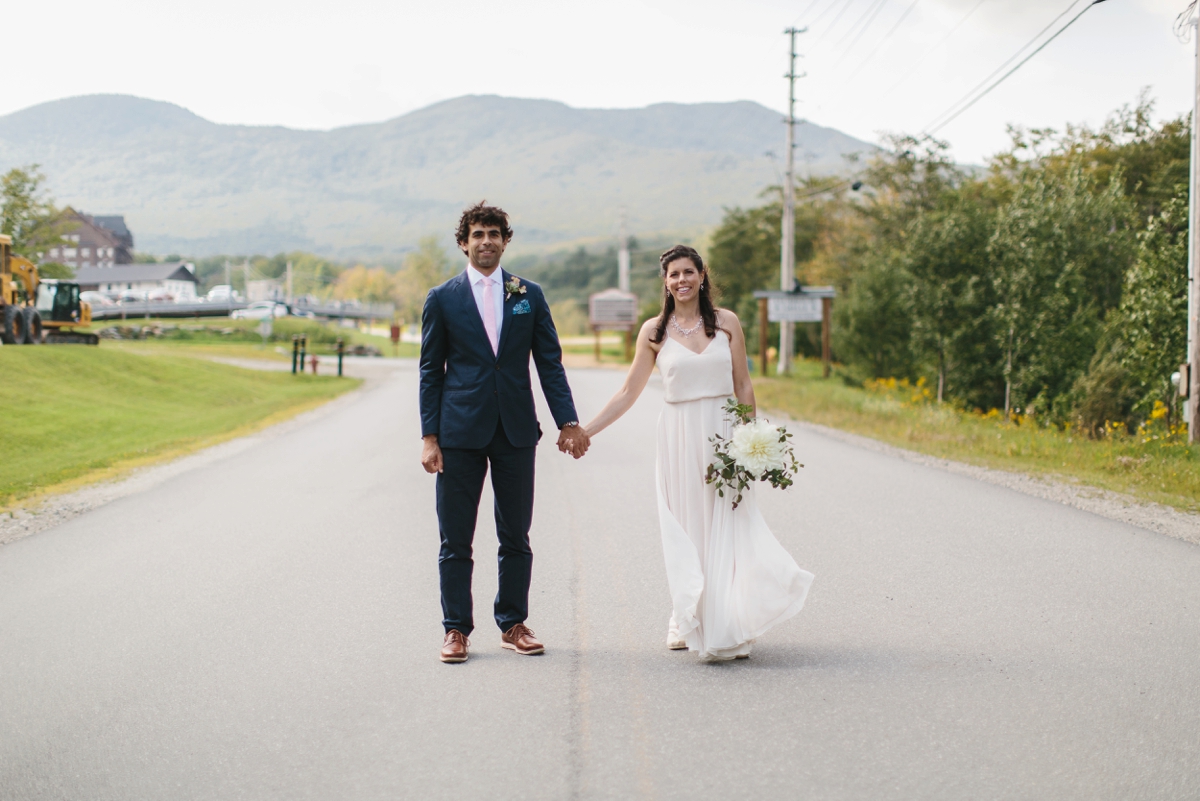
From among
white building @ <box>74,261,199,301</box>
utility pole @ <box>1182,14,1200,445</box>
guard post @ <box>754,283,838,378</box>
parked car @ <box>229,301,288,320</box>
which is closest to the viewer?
utility pole @ <box>1182,14,1200,445</box>

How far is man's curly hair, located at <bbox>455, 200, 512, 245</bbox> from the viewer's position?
5.47 meters

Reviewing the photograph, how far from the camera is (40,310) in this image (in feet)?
124

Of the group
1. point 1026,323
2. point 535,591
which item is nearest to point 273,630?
point 535,591

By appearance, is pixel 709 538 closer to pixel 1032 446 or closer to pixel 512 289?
pixel 512 289

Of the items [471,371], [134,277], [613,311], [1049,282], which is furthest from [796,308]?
[134,277]

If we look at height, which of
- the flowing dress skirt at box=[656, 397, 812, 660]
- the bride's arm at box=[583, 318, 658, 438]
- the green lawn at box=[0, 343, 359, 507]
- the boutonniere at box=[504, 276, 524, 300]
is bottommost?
the green lawn at box=[0, 343, 359, 507]

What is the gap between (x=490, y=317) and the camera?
5500 millimetres

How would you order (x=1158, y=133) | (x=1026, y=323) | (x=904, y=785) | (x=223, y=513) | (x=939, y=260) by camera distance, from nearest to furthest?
(x=904, y=785), (x=223, y=513), (x=1026, y=323), (x=939, y=260), (x=1158, y=133)

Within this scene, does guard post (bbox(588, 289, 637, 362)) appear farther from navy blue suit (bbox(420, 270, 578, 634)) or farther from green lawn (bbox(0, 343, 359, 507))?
navy blue suit (bbox(420, 270, 578, 634))

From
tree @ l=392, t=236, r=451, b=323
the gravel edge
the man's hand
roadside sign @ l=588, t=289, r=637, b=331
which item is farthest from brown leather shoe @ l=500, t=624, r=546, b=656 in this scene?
tree @ l=392, t=236, r=451, b=323

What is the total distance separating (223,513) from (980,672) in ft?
25.1

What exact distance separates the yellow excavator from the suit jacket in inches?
1213

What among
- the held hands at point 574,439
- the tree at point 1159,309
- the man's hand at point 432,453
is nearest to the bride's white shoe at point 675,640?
the held hands at point 574,439

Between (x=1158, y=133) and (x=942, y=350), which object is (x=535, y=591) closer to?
(x=942, y=350)
